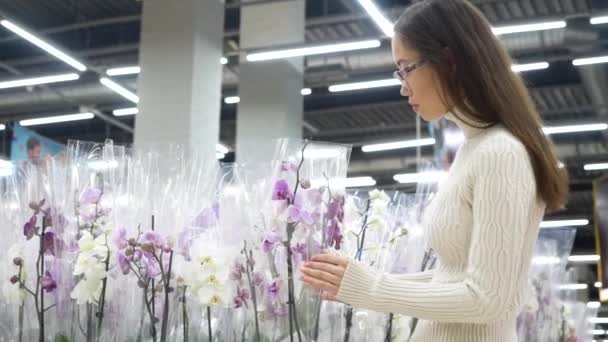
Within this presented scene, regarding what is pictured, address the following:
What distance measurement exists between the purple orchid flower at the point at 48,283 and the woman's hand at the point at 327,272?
2.77ft

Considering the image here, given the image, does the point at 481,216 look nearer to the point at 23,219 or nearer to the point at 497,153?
the point at 497,153

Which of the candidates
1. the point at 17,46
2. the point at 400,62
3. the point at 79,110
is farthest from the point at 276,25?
the point at 400,62

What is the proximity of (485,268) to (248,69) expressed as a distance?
7563 mm

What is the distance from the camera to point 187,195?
2078 mm

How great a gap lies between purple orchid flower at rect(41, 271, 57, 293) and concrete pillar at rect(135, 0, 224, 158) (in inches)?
182

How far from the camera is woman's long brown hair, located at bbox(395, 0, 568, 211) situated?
1374 mm

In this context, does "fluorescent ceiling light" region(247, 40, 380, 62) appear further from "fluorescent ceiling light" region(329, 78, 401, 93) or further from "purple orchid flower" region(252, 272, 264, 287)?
"purple orchid flower" region(252, 272, 264, 287)

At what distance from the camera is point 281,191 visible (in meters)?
1.84

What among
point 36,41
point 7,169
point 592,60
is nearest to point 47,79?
point 36,41

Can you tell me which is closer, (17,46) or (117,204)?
(117,204)

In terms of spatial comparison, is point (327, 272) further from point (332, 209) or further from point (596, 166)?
point (596, 166)

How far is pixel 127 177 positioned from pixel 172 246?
0.27m

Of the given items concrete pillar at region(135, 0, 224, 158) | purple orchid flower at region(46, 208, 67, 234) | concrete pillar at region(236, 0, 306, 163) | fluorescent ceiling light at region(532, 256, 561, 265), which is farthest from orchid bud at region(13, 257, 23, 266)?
concrete pillar at region(236, 0, 306, 163)

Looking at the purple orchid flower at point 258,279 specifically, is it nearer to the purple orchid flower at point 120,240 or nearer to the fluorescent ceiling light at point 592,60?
the purple orchid flower at point 120,240
